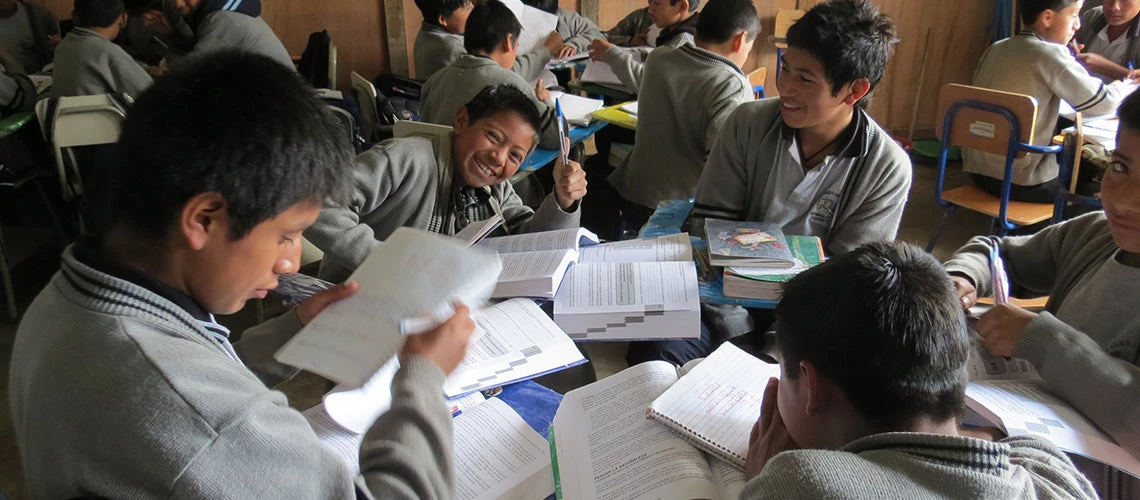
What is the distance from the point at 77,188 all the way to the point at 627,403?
2830 mm

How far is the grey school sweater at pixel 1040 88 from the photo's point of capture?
297cm

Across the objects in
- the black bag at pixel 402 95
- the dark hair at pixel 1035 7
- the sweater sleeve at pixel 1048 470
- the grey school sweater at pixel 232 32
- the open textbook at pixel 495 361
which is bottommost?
the black bag at pixel 402 95

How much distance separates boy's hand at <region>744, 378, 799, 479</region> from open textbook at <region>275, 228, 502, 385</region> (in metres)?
0.41

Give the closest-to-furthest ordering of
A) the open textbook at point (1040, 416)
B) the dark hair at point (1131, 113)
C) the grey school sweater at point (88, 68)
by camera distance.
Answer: the open textbook at point (1040, 416), the dark hair at point (1131, 113), the grey school sweater at point (88, 68)

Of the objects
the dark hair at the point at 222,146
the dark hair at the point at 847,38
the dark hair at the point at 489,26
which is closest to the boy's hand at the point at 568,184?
the dark hair at the point at 847,38

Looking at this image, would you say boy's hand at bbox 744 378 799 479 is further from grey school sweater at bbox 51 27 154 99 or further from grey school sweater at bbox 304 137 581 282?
grey school sweater at bbox 51 27 154 99

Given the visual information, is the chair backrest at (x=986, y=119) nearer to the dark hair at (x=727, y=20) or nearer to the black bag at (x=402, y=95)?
the dark hair at (x=727, y=20)

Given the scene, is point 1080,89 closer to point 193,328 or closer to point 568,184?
point 568,184

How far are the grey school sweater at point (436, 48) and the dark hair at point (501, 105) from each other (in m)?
1.75

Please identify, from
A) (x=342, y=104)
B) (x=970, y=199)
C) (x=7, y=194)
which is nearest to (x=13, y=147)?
(x=7, y=194)

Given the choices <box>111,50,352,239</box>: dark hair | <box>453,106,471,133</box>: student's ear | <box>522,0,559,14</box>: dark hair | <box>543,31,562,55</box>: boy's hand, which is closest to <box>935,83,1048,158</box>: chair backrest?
<box>543,31,562,55</box>: boy's hand

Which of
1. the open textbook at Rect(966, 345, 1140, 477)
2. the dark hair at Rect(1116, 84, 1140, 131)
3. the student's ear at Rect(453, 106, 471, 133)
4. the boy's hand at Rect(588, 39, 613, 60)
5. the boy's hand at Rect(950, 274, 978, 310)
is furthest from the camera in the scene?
the boy's hand at Rect(588, 39, 613, 60)

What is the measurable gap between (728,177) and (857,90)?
0.39 meters

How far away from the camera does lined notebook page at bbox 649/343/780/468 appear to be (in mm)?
1005
